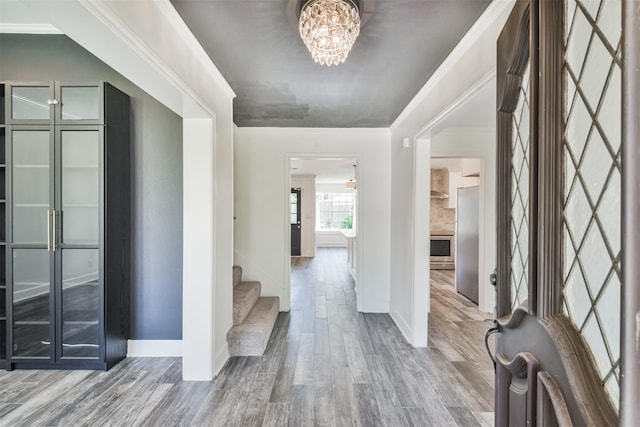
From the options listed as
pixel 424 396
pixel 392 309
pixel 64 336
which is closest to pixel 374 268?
pixel 392 309

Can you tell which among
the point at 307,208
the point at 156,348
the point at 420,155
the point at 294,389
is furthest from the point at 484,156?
the point at 307,208

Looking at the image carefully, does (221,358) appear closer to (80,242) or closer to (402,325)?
(80,242)

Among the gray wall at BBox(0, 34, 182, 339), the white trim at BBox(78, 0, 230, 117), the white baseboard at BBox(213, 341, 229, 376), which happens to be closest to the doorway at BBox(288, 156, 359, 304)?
the gray wall at BBox(0, 34, 182, 339)

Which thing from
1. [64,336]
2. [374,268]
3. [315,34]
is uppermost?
[315,34]

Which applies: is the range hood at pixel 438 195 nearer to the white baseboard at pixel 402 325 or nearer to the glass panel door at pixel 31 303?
the white baseboard at pixel 402 325

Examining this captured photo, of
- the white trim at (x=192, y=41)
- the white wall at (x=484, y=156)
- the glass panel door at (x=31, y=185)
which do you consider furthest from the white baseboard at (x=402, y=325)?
the glass panel door at (x=31, y=185)

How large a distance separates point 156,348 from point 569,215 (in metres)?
3.18

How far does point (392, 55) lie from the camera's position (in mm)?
2061

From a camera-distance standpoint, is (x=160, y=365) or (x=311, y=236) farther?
(x=311, y=236)

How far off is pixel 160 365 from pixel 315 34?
2841mm

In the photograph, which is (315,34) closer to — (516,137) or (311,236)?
(516,137)

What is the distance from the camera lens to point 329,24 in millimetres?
1472

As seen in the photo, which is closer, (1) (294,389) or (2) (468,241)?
(1) (294,389)

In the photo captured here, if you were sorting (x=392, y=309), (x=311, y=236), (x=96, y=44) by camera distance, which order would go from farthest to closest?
(x=311, y=236)
(x=392, y=309)
(x=96, y=44)
